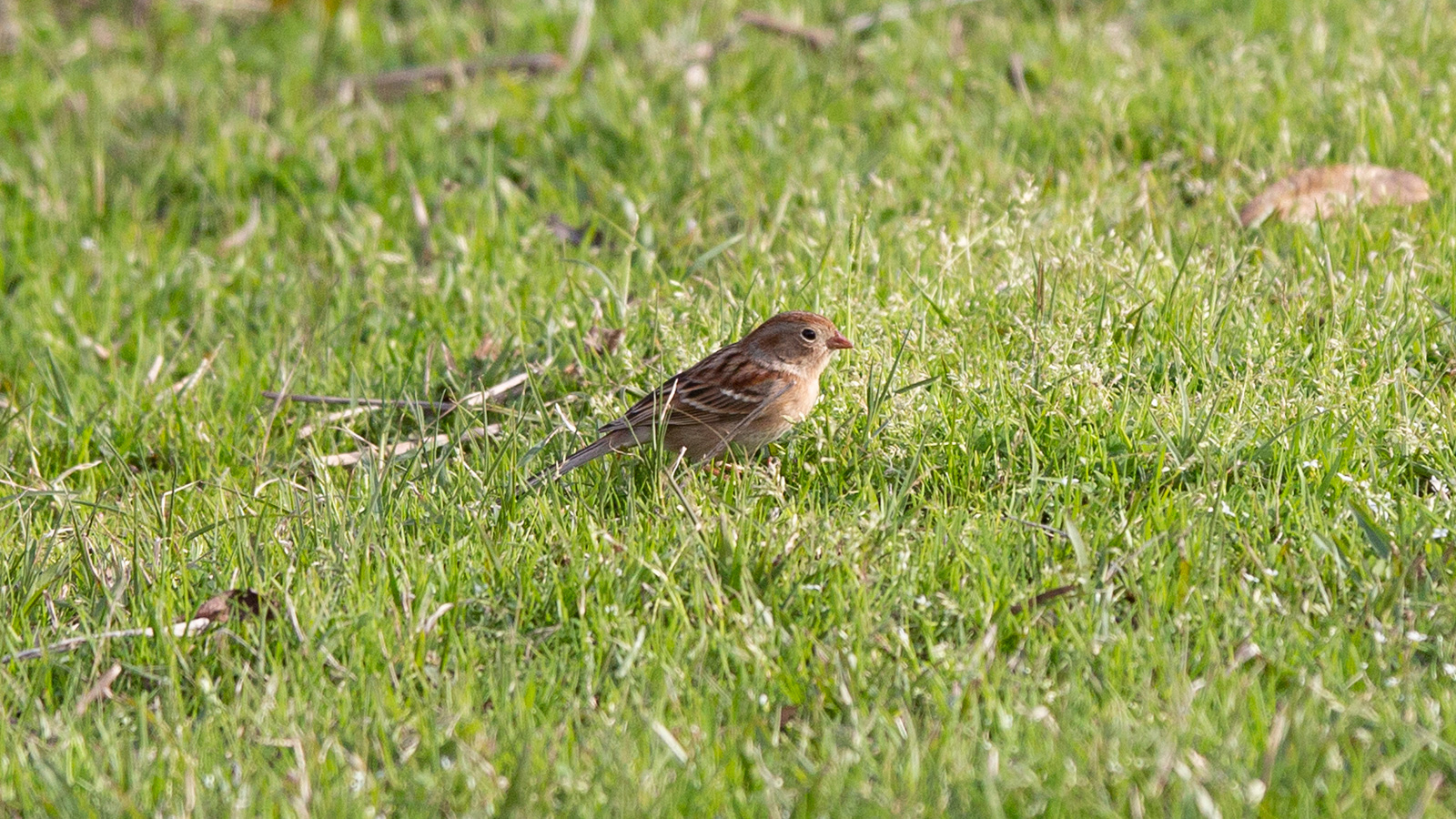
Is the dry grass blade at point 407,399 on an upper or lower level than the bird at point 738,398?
lower

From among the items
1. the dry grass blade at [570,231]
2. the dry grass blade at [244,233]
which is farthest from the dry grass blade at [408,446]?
the dry grass blade at [244,233]

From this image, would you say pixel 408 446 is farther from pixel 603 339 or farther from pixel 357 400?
pixel 603 339

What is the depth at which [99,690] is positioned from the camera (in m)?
3.93

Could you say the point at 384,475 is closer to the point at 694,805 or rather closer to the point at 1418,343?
the point at 694,805

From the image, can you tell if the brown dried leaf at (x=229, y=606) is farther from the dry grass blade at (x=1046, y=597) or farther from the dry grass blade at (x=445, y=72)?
the dry grass blade at (x=445, y=72)

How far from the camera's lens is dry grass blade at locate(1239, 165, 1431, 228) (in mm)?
6094

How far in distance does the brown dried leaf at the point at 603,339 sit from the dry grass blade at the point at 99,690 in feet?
7.59

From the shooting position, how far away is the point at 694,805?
3.36 m

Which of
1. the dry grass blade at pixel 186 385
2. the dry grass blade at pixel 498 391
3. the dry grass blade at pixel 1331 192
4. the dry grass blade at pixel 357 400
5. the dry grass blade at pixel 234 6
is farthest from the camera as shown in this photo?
the dry grass blade at pixel 234 6

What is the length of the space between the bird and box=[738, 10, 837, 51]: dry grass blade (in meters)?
4.12

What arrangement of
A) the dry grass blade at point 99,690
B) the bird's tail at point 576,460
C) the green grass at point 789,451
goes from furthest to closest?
1. the bird's tail at point 576,460
2. the dry grass blade at point 99,690
3. the green grass at point 789,451

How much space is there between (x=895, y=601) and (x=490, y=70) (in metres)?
6.51

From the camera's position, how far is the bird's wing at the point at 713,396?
496 centimetres

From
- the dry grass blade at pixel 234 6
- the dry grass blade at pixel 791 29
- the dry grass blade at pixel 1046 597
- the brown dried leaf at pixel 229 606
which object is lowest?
the dry grass blade at pixel 1046 597
